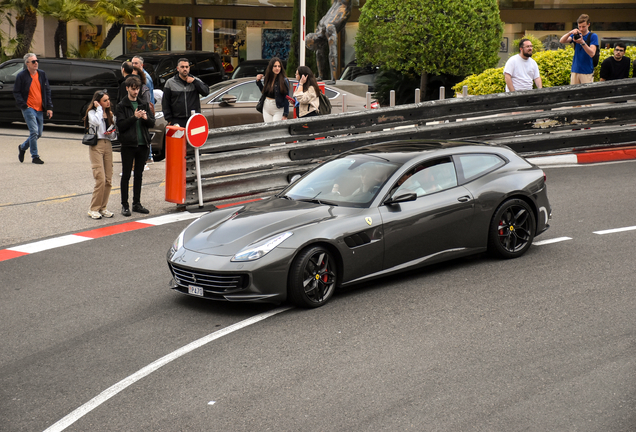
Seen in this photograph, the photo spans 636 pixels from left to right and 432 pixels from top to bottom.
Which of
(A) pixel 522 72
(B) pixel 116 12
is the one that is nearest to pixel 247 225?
(A) pixel 522 72

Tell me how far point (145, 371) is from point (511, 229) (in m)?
4.28

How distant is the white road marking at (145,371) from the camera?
5.11m

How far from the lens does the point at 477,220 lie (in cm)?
809

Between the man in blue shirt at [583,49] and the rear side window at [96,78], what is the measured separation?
10702 millimetres

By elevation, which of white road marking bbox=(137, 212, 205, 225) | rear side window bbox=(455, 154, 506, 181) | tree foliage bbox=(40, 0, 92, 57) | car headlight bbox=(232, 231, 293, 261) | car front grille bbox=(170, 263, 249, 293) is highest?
tree foliage bbox=(40, 0, 92, 57)

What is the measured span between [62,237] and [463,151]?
5.05 m

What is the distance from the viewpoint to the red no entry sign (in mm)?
11055

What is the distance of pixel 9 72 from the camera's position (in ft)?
66.8

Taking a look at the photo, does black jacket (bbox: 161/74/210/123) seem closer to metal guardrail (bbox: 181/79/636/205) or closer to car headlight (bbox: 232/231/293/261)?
metal guardrail (bbox: 181/79/636/205)

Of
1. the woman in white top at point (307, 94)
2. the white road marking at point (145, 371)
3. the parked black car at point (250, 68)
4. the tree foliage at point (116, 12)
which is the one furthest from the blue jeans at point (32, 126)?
the tree foliage at point (116, 12)

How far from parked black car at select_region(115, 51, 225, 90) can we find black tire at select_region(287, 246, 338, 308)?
44.2ft

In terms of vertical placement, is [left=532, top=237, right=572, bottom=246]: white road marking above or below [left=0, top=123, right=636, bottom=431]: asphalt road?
above

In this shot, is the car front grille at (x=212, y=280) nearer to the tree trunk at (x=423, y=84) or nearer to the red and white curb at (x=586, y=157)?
the red and white curb at (x=586, y=157)

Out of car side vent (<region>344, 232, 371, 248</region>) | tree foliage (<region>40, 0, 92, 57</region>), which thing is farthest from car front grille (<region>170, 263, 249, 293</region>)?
tree foliage (<region>40, 0, 92, 57</region>)
